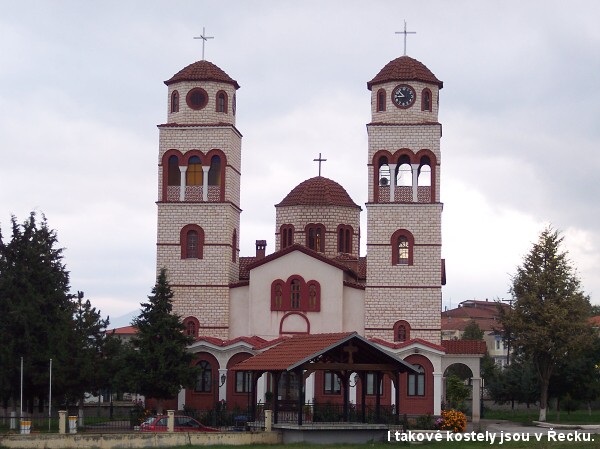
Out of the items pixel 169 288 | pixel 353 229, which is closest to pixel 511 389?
pixel 353 229

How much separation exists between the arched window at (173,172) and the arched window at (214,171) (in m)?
1.47

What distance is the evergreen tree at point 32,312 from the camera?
157ft

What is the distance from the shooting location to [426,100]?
181 feet

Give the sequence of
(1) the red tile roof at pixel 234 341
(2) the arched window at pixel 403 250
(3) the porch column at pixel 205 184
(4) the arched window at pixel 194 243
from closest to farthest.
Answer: (1) the red tile roof at pixel 234 341, (2) the arched window at pixel 403 250, (4) the arched window at pixel 194 243, (3) the porch column at pixel 205 184

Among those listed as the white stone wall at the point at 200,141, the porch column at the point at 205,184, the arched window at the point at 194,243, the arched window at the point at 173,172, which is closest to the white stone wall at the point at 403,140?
the white stone wall at the point at 200,141

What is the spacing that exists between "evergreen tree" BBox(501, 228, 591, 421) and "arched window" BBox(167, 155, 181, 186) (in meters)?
16.7

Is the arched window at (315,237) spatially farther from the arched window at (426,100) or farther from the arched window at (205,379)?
the arched window at (205,379)

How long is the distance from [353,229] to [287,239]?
3.55 metres

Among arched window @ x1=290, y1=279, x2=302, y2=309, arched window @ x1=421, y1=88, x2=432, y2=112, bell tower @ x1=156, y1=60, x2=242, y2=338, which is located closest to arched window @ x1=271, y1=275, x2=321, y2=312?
arched window @ x1=290, y1=279, x2=302, y2=309

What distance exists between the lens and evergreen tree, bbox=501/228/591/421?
2133 inches

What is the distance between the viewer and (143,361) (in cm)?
4928

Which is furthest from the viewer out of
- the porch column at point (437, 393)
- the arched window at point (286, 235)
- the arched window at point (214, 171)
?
the arched window at point (286, 235)

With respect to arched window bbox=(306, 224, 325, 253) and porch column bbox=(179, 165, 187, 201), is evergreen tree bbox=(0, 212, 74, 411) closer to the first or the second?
porch column bbox=(179, 165, 187, 201)

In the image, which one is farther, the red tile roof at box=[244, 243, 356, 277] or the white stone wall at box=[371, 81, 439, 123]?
the red tile roof at box=[244, 243, 356, 277]
